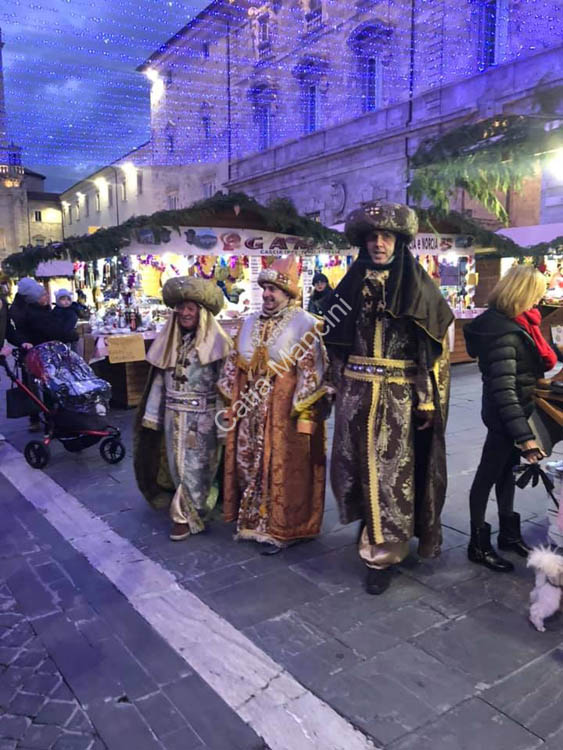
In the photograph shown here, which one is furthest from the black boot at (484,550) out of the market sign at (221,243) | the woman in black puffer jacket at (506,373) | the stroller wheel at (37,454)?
the market sign at (221,243)

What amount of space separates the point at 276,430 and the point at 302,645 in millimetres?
1248

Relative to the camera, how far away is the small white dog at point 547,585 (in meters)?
2.71

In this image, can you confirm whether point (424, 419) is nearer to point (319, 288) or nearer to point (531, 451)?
point (531, 451)

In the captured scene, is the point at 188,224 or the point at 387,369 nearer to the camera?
the point at 387,369

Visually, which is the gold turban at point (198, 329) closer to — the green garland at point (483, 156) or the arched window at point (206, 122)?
the green garland at point (483, 156)

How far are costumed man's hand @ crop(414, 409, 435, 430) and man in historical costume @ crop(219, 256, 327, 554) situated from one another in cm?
59

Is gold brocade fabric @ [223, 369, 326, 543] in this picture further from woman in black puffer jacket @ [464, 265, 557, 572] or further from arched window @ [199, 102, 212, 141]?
arched window @ [199, 102, 212, 141]

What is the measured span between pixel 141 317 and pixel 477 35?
11.4 m

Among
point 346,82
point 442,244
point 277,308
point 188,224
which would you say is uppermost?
point 346,82

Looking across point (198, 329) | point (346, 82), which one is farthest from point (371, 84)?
point (198, 329)

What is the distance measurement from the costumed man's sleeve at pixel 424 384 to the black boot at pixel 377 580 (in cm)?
87

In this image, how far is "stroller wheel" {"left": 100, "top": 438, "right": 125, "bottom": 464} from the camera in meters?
5.55

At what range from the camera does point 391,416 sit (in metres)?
3.10

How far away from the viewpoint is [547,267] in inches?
442
